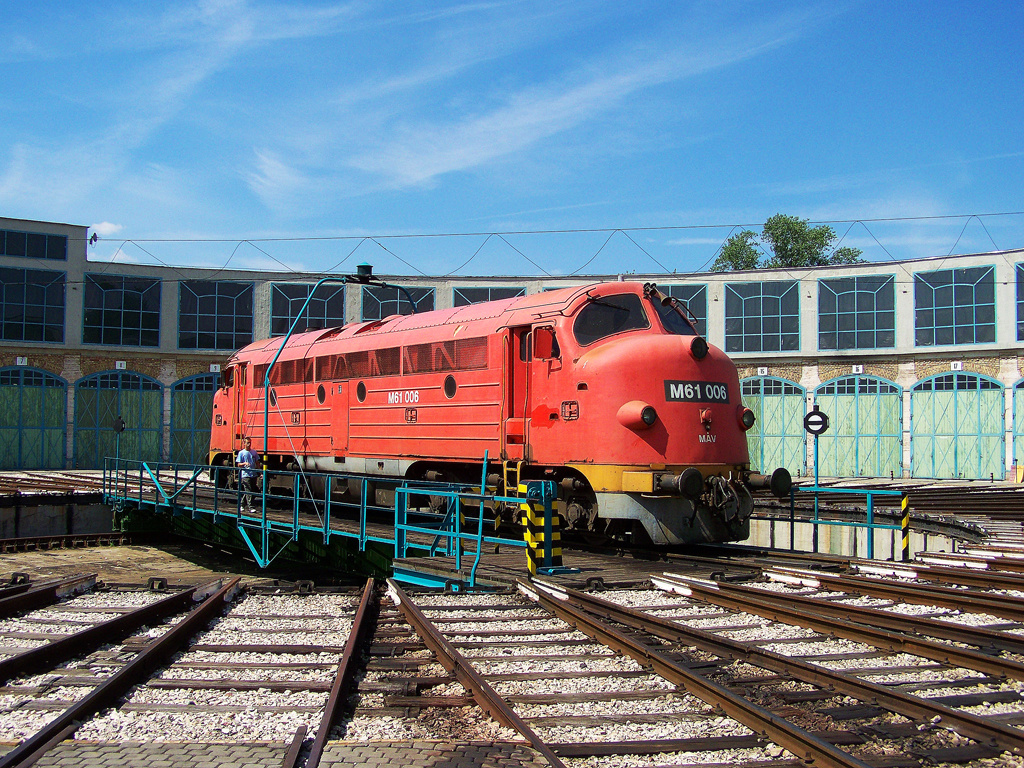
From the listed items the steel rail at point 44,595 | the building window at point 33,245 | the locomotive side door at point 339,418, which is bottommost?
the steel rail at point 44,595

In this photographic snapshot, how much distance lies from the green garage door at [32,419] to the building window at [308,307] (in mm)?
9284

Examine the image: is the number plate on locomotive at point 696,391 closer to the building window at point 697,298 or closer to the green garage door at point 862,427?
the green garage door at point 862,427

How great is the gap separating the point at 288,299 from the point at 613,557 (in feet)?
93.6

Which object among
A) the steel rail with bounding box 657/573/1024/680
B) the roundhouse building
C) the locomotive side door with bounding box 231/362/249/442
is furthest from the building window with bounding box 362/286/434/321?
the steel rail with bounding box 657/573/1024/680

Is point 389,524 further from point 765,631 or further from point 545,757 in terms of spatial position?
point 545,757

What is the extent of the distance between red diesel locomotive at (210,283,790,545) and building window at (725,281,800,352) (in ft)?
73.1

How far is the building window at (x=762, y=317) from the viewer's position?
1337 inches

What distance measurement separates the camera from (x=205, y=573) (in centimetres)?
1869

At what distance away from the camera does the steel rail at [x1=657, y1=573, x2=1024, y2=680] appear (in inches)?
247

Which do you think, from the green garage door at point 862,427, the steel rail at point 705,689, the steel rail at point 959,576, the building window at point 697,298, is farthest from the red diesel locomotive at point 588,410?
the green garage door at point 862,427

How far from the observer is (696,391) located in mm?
11742

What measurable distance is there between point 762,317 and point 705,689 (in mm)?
30568

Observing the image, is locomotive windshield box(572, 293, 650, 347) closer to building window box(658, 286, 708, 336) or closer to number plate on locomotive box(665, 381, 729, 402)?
number plate on locomotive box(665, 381, 729, 402)

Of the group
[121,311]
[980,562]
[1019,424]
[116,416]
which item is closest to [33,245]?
[121,311]
